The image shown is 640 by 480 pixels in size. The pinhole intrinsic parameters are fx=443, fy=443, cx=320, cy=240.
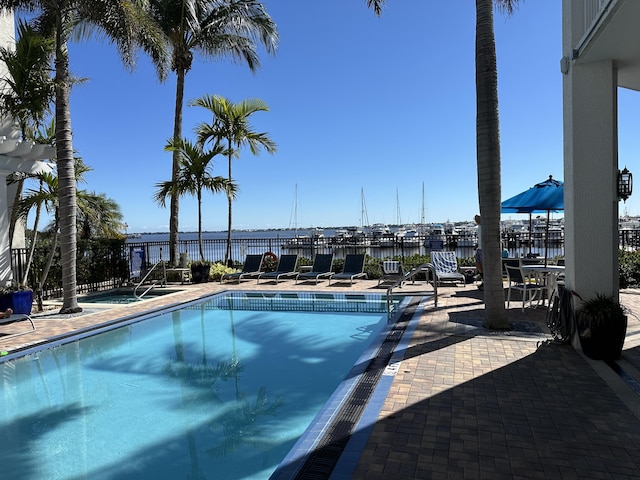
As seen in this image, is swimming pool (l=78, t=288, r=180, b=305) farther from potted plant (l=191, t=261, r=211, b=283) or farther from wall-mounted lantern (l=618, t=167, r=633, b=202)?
wall-mounted lantern (l=618, t=167, r=633, b=202)

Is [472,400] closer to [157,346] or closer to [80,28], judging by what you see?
[157,346]

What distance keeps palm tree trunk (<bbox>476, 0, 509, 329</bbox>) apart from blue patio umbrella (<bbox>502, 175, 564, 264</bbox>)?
3228 mm

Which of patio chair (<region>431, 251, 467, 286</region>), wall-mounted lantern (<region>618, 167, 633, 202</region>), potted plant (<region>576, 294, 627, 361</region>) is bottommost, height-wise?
potted plant (<region>576, 294, 627, 361</region>)

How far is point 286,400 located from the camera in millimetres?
4789

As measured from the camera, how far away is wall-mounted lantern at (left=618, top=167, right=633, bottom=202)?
548 cm

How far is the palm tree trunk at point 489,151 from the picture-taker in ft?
20.7

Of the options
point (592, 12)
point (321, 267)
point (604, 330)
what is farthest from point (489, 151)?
point (321, 267)

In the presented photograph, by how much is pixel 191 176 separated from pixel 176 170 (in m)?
0.56

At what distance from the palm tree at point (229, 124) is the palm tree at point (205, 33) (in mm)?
833

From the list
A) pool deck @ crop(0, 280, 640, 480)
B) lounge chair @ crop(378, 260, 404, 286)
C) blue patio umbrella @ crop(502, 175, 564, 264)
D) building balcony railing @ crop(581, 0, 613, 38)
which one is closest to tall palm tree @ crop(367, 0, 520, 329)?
pool deck @ crop(0, 280, 640, 480)

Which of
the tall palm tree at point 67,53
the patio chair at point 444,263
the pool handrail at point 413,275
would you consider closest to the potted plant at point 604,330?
the pool handrail at point 413,275

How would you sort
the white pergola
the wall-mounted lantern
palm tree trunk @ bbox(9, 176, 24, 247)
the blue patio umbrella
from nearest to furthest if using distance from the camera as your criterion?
the wall-mounted lantern < the blue patio umbrella < the white pergola < palm tree trunk @ bbox(9, 176, 24, 247)

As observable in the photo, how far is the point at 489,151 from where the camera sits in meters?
6.29

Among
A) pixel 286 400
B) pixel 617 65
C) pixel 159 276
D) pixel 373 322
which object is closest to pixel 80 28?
pixel 159 276
